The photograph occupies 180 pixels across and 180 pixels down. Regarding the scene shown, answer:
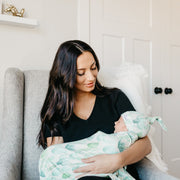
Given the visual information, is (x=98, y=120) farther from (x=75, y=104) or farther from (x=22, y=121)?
(x=22, y=121)

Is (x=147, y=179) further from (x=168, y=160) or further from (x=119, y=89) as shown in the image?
(x=168, y=160)

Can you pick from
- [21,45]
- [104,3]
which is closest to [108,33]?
[104,3]

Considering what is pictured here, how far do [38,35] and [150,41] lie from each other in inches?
41.9

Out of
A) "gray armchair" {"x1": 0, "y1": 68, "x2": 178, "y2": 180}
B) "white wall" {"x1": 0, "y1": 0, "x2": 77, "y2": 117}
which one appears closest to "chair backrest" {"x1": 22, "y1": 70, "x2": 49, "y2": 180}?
"gray armchair" {"x1": 0, "y1": 68, "x2": 178, "y2": 180}

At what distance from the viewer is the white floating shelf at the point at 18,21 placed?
137 cm

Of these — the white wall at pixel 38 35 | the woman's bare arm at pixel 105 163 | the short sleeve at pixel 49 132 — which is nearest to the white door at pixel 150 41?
the white wall at pixel 38 35

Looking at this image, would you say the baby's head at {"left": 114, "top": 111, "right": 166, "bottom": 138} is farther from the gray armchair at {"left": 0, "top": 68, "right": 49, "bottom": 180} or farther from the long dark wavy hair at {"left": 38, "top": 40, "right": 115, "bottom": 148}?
the gray armchair at {"left": 0, "top": 68, "right": 49, "bottom": 180}

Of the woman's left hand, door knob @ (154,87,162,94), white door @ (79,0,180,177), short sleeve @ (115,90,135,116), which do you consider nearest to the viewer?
the woman's left hand

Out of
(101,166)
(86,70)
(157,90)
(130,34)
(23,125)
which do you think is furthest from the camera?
(157,90)

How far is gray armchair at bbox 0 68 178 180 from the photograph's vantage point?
1.08m

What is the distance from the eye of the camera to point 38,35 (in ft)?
5.10

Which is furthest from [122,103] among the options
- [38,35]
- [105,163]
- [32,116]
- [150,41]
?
[150,41]

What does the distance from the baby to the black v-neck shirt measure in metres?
0.12

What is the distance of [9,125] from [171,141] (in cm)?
163
